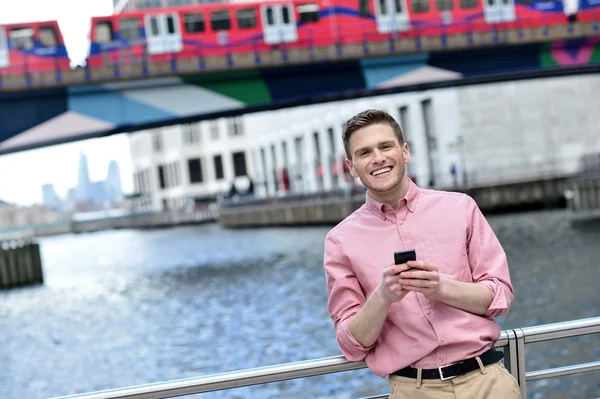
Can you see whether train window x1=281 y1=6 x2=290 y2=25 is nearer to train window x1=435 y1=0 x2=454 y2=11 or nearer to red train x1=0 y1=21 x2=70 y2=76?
train window x1=435 y1=0 x2=454 y2=11

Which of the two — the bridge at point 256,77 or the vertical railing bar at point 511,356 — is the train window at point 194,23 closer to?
the bridge at point 256,77

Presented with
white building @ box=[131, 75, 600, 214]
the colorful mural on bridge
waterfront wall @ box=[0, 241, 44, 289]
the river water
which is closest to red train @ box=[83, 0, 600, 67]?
the colorful mural on bridge

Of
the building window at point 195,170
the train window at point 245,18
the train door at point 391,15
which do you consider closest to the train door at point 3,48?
the train window at point 245,18

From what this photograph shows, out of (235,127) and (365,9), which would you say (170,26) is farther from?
(235,127)

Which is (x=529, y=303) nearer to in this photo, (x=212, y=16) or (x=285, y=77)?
(x=285, y=77)

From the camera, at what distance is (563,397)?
31.5ft

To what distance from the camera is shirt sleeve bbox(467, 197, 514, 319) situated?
3.23 m

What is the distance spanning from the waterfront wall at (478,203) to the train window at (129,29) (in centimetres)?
1487

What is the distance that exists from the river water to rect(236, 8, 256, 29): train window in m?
8.40

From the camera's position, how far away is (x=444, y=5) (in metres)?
34.0

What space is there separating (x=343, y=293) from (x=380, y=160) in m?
0.50

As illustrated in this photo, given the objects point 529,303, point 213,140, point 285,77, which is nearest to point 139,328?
point 529,303

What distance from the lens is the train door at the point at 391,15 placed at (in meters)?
32.4

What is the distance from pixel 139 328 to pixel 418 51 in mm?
16548
